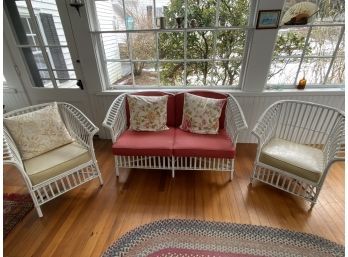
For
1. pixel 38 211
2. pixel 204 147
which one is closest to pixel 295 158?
pixel 204 147

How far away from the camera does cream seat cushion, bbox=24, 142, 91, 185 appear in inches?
63.8

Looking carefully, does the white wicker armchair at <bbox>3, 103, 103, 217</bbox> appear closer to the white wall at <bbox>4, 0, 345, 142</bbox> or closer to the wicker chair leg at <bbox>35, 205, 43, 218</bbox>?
the wicker chair leg at <bbox>35, 205, 43, 218</bbox>

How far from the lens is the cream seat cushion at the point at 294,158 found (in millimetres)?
1624

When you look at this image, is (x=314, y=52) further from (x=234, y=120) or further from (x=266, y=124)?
(x=234, y=120)

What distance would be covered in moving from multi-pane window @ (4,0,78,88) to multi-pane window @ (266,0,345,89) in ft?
7.96

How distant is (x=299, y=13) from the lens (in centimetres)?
201

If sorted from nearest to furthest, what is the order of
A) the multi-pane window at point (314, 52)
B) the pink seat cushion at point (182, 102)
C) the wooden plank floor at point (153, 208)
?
1. the wooden plank floor at point (153, 208)
2. the multi-pane window at point (314, 52)
3. the pink seat cushion at point (182, 102)

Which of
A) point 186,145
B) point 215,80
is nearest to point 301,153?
point 186,145

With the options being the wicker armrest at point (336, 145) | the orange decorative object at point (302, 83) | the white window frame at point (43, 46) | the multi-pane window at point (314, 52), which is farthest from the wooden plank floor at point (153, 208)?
the white window frame at point (43, 46)

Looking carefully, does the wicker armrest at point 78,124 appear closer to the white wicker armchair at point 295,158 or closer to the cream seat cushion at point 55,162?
the cream seat cushion at point 55,162

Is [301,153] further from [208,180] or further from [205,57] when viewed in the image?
[205,57]

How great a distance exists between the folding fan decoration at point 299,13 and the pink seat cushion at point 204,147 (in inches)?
52.8

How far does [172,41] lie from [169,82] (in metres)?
0.48

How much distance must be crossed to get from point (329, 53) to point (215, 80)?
1234 millimetres
